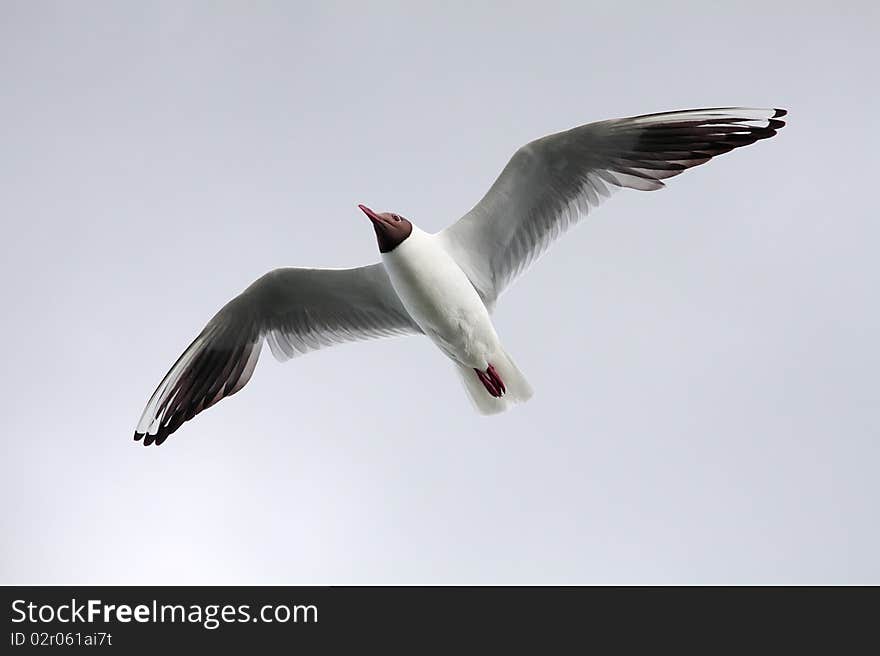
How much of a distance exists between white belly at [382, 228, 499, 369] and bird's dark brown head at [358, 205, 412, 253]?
3cm

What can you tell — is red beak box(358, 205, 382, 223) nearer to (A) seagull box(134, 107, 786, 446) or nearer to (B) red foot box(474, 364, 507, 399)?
(A) seagull box(134, 107, 786, 446)

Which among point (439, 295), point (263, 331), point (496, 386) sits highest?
point (263, 331)

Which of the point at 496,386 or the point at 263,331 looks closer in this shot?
the point at 496,386

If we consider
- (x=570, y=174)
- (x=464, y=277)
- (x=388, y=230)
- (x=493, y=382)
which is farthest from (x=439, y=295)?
(x=570, y=174)

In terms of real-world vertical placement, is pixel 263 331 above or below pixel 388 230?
above

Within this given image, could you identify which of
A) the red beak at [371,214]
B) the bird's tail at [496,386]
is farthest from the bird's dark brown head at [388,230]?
the bird's tail at [496,386]

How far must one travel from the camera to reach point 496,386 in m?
6.51

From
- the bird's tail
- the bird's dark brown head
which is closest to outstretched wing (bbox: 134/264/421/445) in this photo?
the bird's tail

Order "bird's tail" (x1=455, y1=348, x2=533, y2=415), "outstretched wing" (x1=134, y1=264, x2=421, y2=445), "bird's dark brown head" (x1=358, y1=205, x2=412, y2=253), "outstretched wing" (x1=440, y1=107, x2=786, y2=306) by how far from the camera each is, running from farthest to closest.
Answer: "outstretched wing" (x1=134, y1=264, x2=421, y2=445), "bird's tail" (x1=455, y1=348, x2=533, y2=415), "bird's dark brown head" (x1=358, y1=205, x2=412, y2=253), "outstretched wing" (x1=440, y1=107, x2=786, y2=306)

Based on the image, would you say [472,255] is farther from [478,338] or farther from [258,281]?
[258,281]

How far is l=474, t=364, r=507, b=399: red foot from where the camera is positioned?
649 centimetres

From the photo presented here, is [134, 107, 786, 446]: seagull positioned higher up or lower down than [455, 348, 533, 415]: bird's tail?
higher up

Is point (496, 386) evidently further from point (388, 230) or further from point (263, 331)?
point (263, 331)

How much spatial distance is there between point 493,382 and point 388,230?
119 cm
